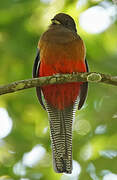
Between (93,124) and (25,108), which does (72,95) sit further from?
(25,108)

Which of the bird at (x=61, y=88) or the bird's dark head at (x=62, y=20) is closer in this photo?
the bird at (x=61, y=88)

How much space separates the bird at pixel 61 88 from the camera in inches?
188

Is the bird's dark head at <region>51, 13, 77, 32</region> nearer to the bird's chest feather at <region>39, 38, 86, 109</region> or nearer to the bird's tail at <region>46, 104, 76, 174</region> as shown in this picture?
the bird's chest feather at <region>39, 38, 86, 109</region>

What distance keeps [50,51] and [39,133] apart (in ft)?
4.18

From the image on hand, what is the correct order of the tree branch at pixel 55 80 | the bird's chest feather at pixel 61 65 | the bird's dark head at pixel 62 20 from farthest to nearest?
the bird's dark head at pixel 62 20, the bird's chest feather at pixel 61 65, the tree branch at pixel 55 80

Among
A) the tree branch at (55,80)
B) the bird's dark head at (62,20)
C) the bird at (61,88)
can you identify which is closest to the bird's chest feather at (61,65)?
the bird at (61,88)

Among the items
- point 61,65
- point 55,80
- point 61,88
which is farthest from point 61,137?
point 55,80

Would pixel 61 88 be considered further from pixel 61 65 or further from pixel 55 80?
pixel 55 80

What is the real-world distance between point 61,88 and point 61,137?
0.53m

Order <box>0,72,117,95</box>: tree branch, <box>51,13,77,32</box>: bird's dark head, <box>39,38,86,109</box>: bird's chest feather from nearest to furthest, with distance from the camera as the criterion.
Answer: <box>0,72,117,95</box>: tree branch
<box>39,38,86,109</box>: bird's chest feather
<box>51,13,77,32</box>: bird's dark head

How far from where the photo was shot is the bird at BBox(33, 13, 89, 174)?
188 inches

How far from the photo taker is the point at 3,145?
18.4ft

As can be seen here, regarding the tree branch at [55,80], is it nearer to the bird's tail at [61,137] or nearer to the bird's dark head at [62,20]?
the bird's tail at [61,137]

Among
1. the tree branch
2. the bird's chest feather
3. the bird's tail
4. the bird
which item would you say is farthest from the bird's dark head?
the tree branch
